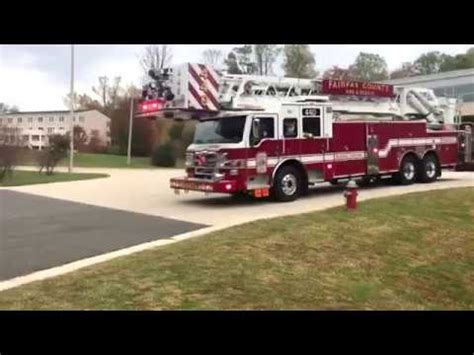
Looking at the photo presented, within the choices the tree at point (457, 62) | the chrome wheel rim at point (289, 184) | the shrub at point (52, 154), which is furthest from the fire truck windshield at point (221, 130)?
the tree at point (457, 62)

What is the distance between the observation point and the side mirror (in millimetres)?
14469

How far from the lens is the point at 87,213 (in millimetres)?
13898

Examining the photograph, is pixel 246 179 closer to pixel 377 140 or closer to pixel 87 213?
pixel 87 213

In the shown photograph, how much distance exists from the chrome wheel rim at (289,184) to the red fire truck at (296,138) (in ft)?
0.09

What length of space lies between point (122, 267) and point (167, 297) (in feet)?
4.82

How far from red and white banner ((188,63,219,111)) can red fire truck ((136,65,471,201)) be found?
0.02m

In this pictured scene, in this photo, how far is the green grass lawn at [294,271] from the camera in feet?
Result: 20.7

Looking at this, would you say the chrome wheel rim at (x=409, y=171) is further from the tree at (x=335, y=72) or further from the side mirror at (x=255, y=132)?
the tree at (x=335, y=72)

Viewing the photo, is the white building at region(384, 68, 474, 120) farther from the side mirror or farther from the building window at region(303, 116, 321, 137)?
the side mirror

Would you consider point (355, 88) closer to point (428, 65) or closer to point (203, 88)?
point (203, 88)

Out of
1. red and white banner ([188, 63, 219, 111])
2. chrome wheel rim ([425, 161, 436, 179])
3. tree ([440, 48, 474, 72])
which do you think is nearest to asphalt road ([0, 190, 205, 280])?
red and white banner ([188, 63, 219, 111])

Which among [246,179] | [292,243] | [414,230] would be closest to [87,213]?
[246,179]

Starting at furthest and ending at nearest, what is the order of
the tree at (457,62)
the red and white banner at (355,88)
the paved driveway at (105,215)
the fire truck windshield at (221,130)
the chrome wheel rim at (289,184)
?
the tree at (457,62), the red and white banner at (355,88), the chrome wheel rim at (289,184), the fire truck windshield at (221,130), the paved driveway at (105,215)
